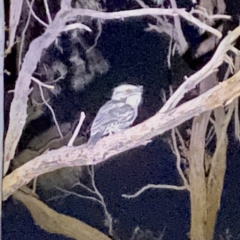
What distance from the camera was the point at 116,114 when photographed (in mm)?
1126

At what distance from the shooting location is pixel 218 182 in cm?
116

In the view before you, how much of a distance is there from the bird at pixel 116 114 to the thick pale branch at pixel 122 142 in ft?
0.06

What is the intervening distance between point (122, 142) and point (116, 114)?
2.7 inches

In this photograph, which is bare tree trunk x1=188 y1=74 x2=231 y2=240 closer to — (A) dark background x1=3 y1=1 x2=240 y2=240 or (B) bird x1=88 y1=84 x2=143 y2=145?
(A) dark background x1=3 y1=1 x2=240 y2=240

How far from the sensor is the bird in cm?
113

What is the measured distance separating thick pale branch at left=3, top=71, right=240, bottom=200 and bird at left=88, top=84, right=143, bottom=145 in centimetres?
2

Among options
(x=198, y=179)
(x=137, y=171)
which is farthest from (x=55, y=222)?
(x=198, y=179)

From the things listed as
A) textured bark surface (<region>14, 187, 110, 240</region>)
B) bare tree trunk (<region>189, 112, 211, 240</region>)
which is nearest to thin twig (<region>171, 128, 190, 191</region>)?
bare tree trunk (<region>189, 112, 211, 240</region>)

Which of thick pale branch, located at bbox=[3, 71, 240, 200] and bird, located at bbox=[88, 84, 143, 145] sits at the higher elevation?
bird, located at bbox=[88, 84, 143, 145]

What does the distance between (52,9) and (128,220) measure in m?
0.53

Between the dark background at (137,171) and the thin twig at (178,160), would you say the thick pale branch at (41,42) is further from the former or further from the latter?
the thin twig at (178,160)

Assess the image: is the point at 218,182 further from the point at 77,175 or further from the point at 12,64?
the point at 12,64

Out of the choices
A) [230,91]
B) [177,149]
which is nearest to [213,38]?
[230,91]

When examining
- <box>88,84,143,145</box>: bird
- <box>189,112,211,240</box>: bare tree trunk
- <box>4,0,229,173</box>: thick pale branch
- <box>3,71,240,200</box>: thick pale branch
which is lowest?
<box>189,112,211,240</box>: bare tree trunk
